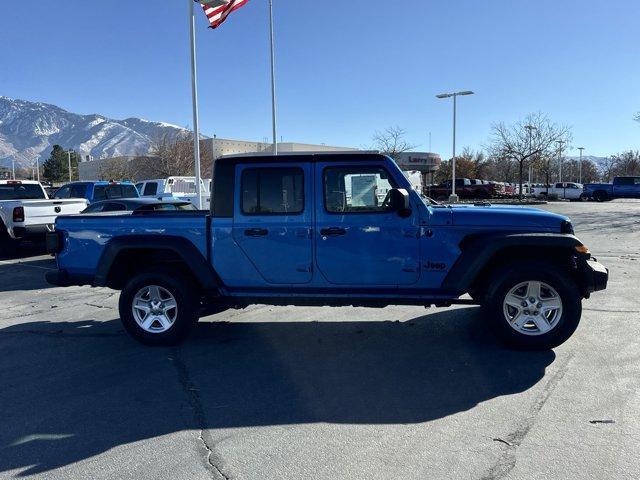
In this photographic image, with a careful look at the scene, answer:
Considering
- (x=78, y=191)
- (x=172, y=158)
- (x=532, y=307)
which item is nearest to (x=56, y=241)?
(x=532, y=307)

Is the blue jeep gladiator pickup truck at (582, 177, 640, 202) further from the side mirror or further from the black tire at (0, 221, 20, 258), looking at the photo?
the side mirror

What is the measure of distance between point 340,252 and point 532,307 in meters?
2.04

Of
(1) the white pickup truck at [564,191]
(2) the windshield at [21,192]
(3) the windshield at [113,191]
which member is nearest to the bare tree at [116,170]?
(3) the windshield at [113,191]

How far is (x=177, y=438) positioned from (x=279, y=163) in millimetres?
2974

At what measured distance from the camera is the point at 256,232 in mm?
5297

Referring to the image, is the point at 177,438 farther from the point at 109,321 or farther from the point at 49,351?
the point at 109,321

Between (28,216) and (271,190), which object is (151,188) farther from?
(271,190)

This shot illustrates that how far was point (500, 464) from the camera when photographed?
3107 millimetres

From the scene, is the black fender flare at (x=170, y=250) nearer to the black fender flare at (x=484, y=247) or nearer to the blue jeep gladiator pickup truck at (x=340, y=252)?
the blue jeep gladiator pickup truck at (x=340, y=252)

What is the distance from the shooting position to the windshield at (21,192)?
1434 cm

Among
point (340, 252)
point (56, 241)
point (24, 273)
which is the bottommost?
point (24, 273)

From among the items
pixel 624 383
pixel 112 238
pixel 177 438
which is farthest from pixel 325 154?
pixel 624 383

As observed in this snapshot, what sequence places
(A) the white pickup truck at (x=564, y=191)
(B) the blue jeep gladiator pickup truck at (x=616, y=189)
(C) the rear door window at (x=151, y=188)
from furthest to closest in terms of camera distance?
(A) the white pickup truck at (x=564, y=191) < (B) the blue jeep gladiator pickup truck at (x=616, y=189) < (C) the rear door window at (x=151, y=188)

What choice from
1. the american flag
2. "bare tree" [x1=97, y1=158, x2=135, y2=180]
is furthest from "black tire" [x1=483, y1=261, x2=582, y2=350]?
"bare tree" [x1=97, y1=158, x2=135, y2=180]
